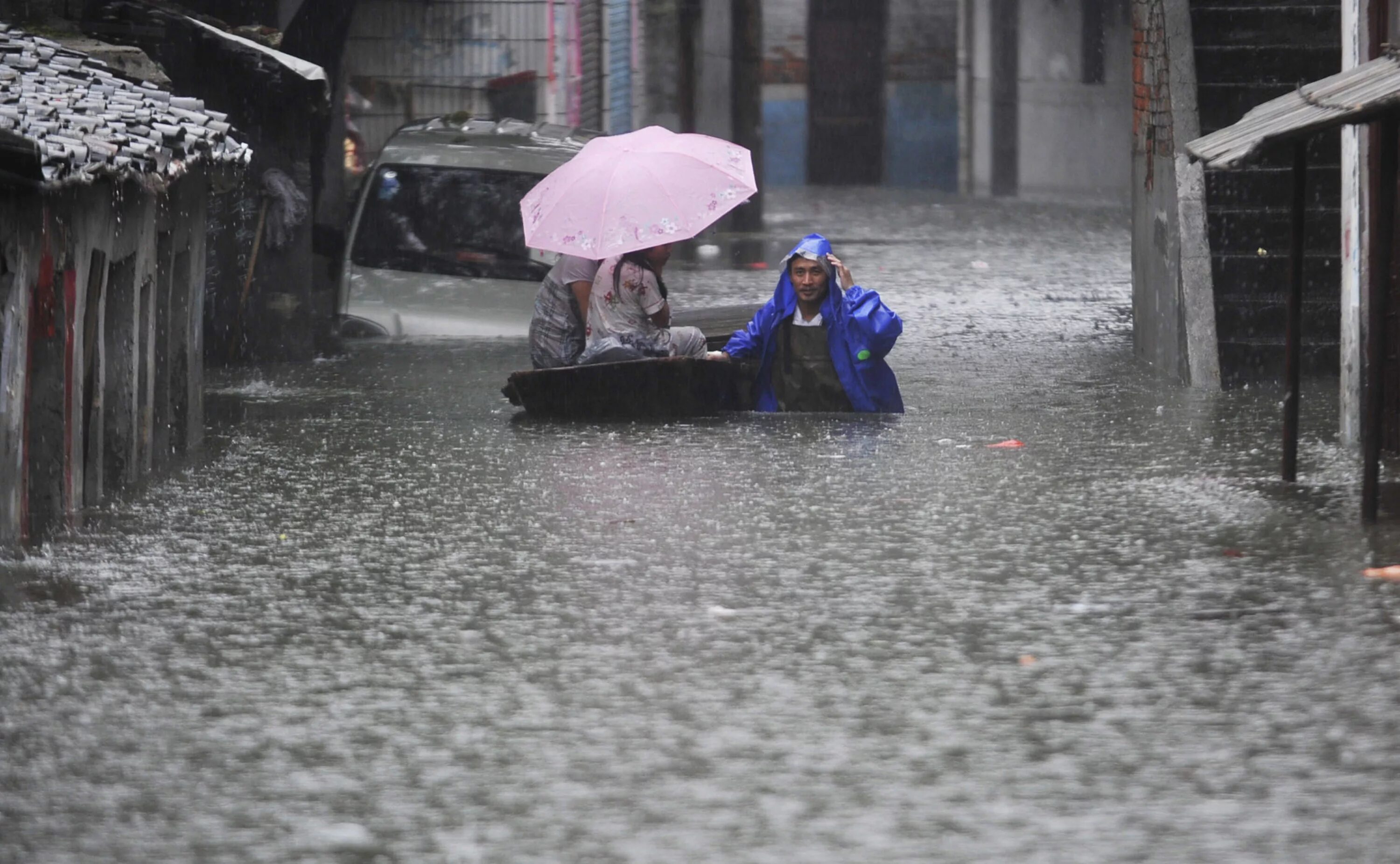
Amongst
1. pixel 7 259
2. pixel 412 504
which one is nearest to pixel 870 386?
pixel 412 504

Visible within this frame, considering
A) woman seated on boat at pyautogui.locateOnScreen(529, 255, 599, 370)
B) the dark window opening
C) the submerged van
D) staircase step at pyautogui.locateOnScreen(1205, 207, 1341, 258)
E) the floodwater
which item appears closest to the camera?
the floodwater

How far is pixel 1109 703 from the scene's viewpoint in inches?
231

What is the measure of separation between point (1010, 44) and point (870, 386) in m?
21.4

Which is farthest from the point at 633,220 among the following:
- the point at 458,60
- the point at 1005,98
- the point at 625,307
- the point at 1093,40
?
the point at 1005,98

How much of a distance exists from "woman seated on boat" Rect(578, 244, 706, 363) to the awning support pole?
420 centimetres

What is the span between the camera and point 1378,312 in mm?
8047

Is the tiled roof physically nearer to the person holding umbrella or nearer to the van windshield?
the person holding umbrella

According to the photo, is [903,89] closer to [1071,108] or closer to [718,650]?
[1071,108]

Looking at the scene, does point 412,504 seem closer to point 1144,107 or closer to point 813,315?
point 813,315

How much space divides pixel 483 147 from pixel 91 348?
6058 millimetres

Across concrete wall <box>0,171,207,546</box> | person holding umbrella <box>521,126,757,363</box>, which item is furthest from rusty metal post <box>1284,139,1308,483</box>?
concrete wall <box>0,171,207,546</box>

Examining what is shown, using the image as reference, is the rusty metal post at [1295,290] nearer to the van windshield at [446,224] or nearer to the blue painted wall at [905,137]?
the van windshield at [446,224]

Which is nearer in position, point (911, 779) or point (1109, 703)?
point (911, 779)

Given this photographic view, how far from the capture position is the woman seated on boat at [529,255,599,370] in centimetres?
1159
